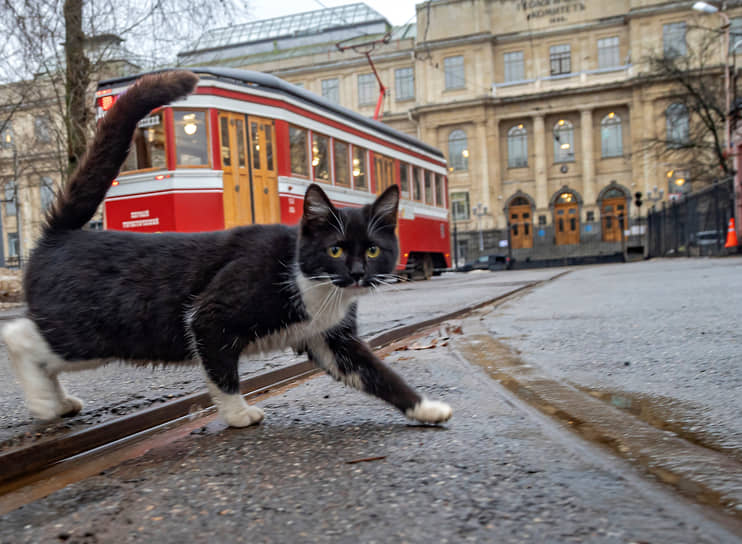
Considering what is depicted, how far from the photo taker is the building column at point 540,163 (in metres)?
41.8

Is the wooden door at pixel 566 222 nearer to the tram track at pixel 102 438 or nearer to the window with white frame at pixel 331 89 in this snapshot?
the window with white frame at pixel 331 89

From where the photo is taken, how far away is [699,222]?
19.3 meters

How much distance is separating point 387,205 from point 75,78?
12.9 metres

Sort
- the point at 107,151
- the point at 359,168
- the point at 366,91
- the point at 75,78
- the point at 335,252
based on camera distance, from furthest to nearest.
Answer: the point at 366,91 → the point at 75,78 → the point at 359,168 → the point at 107,151 → the point at 335,252

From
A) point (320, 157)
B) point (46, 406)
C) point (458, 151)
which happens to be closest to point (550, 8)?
point (458, 151)

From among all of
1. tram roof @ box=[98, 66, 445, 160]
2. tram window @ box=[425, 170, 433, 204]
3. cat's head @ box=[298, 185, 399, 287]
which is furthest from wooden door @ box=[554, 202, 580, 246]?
cat's head @ box=[298, 185, 399, 287]

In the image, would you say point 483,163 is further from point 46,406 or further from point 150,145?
point 46,406

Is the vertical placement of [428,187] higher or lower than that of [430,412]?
higher

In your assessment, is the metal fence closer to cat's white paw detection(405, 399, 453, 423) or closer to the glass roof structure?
cat's white paw detection(405, 399, 453, 423)

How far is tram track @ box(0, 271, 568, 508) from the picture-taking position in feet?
4.95

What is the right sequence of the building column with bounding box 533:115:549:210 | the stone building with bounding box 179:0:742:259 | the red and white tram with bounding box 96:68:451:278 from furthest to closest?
1. the building column with bounding box 533:115:549:210
2. the stone building with bounding box 179:0:742:259
3. the red and white tram with bounding box 96:68:451:278

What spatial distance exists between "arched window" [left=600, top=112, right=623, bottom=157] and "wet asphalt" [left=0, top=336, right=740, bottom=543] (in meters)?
44.4

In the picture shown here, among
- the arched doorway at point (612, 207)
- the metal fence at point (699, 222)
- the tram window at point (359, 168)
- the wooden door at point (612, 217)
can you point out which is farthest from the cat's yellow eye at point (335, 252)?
the arched doorway at point (612, 207)

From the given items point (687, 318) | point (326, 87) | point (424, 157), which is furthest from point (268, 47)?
point (687, 318)
